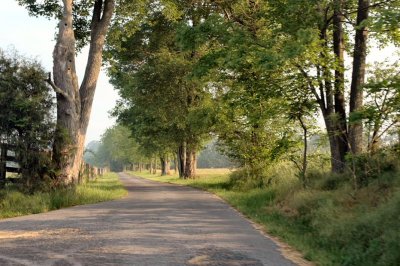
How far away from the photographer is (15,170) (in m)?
16.5

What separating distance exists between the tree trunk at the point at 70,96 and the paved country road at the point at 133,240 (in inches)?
189

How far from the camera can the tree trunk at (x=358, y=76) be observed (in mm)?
14883

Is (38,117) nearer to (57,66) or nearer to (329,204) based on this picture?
(57,66)

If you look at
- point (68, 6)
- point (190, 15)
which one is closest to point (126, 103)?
point (190, 15)

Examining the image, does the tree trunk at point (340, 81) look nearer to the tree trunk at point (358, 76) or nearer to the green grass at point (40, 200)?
the tree trunk at point (358, 76)

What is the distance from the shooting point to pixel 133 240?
8805mm

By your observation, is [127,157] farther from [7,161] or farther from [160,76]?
[7,161]

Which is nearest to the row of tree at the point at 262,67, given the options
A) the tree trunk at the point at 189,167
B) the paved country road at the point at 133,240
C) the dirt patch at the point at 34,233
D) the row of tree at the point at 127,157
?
the paved country road at the point at 133,240

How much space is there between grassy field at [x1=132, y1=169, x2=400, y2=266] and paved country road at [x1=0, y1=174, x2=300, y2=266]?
2.80 ft

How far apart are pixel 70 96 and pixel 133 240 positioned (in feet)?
38.2

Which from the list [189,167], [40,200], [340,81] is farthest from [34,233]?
[189,167]

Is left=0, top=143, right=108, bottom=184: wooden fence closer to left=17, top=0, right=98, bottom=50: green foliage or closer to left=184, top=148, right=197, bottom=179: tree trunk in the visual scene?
left=17, top=0, right=98, bottom=50: green foliage

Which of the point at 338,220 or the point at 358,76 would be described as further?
the point at 358,76

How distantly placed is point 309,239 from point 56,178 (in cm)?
1166
